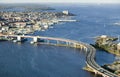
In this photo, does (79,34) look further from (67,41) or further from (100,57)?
(100,57)

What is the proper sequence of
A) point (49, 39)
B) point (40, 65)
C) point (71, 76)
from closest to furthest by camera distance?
point (71, 76), point (40, 65), point (49, 39)

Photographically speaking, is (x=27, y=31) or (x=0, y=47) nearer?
(x=0, y=47)

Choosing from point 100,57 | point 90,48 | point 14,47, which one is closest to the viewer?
point 100,57

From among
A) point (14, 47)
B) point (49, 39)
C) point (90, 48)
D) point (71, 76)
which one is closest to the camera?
point (71, 76)

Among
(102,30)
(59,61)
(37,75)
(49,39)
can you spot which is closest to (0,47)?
(49,39)

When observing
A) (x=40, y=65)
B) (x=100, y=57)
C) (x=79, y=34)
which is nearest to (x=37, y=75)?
(x=40, y=65)

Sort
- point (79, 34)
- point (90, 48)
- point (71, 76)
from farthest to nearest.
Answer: point (79, 34) < point (90, 48) < point (71, 76)

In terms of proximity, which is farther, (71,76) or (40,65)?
(40,65)

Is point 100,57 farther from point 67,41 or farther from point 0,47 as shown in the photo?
point 0,47
